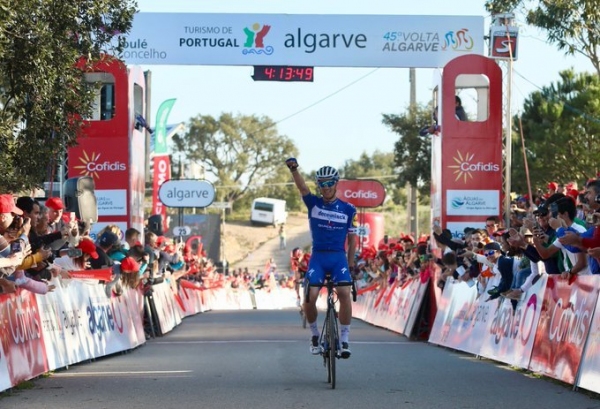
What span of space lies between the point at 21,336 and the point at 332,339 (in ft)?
10.00

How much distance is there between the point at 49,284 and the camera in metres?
13.8

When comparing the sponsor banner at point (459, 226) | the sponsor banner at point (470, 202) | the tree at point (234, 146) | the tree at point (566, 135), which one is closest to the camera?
the sponsor banner at point (459, 226)

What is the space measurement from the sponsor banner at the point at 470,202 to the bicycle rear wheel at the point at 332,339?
16261 millimetres

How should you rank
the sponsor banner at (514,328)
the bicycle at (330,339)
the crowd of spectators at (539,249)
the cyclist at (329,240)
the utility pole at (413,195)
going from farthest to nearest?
the utility pole at (413,195), the sponsor banner at (514,328), the cyclist at (329,240), the crowd of spectators at (539,249), the bicycle at (330,339)

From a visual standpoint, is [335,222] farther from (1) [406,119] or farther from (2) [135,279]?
(1) [406,119]

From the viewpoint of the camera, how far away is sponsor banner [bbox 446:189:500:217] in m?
28.2

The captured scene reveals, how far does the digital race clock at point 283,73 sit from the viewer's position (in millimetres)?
29016

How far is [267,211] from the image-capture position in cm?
11988

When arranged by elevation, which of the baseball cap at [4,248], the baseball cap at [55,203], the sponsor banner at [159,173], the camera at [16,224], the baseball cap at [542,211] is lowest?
the baseball cap at [4,248]

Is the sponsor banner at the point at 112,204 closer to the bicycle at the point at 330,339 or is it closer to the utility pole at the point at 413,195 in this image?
the bicycle at the point at 330,339

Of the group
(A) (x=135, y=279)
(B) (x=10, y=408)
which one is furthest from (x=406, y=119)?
(B) (x=10, y=408)

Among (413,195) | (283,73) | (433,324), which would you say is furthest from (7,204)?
(413,195)

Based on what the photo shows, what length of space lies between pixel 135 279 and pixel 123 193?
7.69m

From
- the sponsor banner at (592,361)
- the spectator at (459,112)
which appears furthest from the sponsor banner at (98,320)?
the spectator at (459,112)
